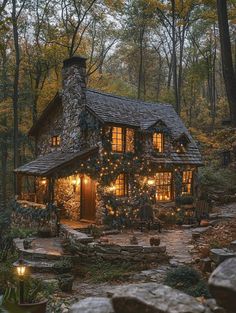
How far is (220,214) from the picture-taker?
1878 cm

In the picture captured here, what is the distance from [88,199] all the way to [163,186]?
15.6 ft

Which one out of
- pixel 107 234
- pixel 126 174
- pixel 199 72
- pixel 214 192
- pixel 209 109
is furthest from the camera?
pixel 209 109

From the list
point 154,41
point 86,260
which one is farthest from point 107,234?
point 154,41

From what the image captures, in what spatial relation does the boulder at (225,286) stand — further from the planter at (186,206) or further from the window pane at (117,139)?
the planter at (186,206)

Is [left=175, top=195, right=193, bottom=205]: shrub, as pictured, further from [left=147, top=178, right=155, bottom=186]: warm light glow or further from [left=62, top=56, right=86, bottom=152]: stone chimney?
[left=62, top=56, right=86, bottom=152]: stone chimney

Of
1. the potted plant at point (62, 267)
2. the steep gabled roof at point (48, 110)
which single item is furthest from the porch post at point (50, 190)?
the potted plant at point (62, 267)

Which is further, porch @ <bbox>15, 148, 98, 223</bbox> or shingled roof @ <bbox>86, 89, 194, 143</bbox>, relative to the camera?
shingled roof @ <bbox>86, 89, 194, 143</bbox>

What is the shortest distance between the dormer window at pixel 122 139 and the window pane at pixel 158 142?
5.55ft

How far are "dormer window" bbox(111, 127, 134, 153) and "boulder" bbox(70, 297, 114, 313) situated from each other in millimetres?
13615

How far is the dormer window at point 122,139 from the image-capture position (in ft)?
60.3

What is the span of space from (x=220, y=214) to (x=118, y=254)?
8643mm

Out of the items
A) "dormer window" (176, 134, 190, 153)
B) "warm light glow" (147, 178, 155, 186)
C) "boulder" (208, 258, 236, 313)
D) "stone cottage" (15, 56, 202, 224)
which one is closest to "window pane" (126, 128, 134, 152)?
"stone cottage" (15, 56, 202, 224)

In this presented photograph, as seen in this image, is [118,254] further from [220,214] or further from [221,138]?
[220,214]

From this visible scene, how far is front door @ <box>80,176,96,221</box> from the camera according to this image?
60.2 feet
